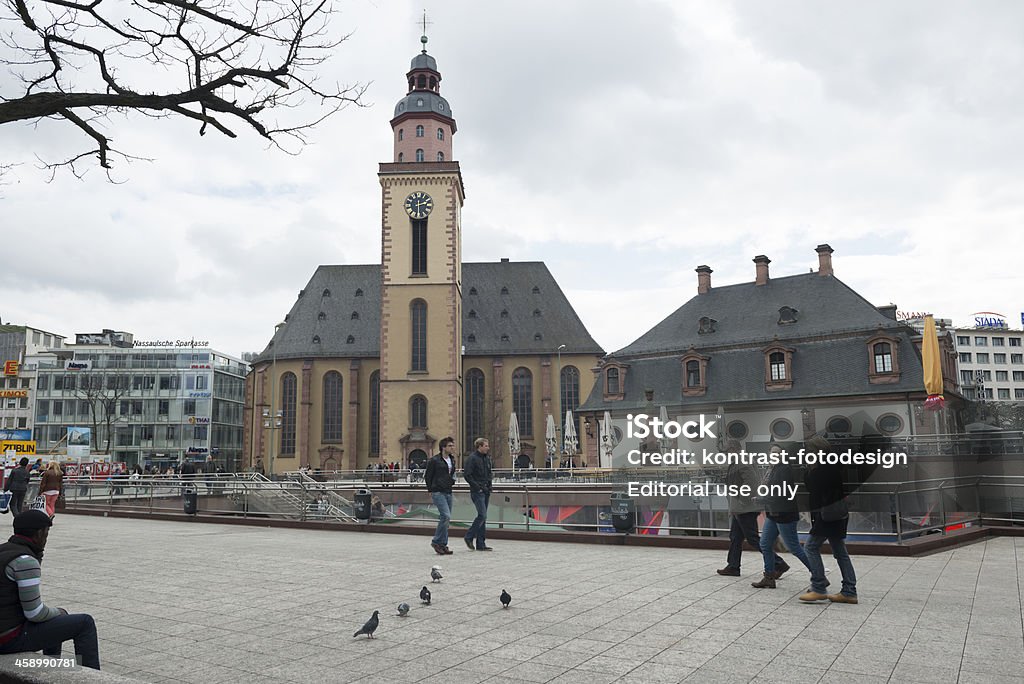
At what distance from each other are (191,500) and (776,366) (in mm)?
30704

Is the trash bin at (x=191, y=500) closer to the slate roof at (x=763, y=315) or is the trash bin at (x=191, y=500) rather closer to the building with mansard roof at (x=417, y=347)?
the slate roof at (x=763, y=315)

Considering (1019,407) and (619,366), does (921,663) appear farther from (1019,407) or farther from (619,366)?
(1019,407)

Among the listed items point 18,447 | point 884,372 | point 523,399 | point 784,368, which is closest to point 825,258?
point 784,368

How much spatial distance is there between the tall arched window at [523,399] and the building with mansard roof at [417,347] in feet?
0.27

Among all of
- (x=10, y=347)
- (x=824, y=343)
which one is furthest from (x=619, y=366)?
(x=10, y=347)

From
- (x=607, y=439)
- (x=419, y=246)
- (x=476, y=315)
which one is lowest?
(x=607, y=439)

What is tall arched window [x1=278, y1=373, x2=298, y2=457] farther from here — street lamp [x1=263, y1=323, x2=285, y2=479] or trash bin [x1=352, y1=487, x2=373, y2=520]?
trash bin [x1=352, y1=487, x2=373, y2=520]

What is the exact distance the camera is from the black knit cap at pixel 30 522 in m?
4.65

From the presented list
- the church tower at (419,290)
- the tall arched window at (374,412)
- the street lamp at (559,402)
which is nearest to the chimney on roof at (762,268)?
the street lamp at (559,402)

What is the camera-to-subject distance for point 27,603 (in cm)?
454

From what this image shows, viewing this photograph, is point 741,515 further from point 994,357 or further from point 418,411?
point 994,357

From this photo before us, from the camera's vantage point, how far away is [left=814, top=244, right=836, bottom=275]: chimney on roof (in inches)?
1820

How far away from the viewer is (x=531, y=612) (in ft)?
25.6

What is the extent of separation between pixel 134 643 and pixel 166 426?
8573 centimetres
